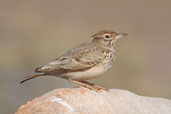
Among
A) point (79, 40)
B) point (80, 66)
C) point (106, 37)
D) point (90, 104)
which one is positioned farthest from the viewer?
point (79, 40)

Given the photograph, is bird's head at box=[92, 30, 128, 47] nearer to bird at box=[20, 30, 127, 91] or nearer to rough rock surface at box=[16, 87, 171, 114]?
bird at box=[20, 30, 127, 91]

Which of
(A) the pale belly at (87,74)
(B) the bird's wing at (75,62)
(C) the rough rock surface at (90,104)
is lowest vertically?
(C) the rough rock surface at (90,104)

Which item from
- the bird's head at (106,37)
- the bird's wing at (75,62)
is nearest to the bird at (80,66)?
the bird's wing at (75,62)

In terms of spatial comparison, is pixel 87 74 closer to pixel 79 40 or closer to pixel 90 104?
pixel 90 104

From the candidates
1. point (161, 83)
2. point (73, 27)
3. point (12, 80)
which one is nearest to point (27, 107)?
point (12, 80)

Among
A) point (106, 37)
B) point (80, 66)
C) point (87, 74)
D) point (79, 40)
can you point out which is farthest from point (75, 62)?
point (79, 40)

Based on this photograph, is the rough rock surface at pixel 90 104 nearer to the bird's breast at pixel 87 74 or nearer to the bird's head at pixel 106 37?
the bird's breast at pixel 87 74
